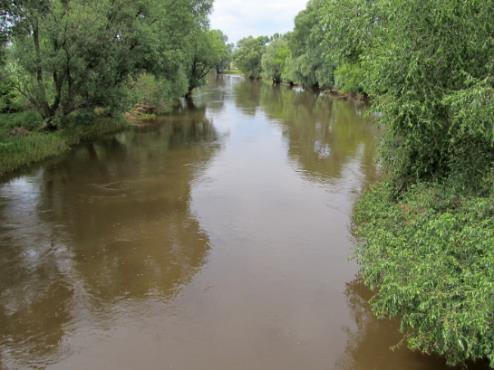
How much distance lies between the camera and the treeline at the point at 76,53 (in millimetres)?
20891

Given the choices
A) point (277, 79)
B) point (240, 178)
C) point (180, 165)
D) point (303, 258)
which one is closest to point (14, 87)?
point (180, 165)

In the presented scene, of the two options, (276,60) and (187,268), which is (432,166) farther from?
(276,60)

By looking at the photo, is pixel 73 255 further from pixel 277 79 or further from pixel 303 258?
pixel 277 79

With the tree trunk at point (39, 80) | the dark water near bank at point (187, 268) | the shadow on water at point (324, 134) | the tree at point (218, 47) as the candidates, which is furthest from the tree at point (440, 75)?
the tree at point (218, 47)

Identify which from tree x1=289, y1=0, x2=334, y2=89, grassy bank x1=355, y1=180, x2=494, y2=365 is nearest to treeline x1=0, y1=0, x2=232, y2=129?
grassy bank x1=355, y1=180, x2=494, y2=365

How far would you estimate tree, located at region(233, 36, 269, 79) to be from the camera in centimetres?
10814

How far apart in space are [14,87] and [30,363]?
1911 cm

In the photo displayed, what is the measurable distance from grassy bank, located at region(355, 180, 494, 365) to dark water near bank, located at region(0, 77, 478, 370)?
1902mm

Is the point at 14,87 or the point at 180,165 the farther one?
the point at 14,87

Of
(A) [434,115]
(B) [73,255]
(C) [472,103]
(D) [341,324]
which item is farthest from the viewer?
A: (B) [73,255]

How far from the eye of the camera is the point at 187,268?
11430 millimetres

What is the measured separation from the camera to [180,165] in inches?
842

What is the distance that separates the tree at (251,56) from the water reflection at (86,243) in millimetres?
91032

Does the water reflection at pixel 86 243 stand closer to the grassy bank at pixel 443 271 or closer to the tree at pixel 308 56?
the grassy bank at pixel 443 271
